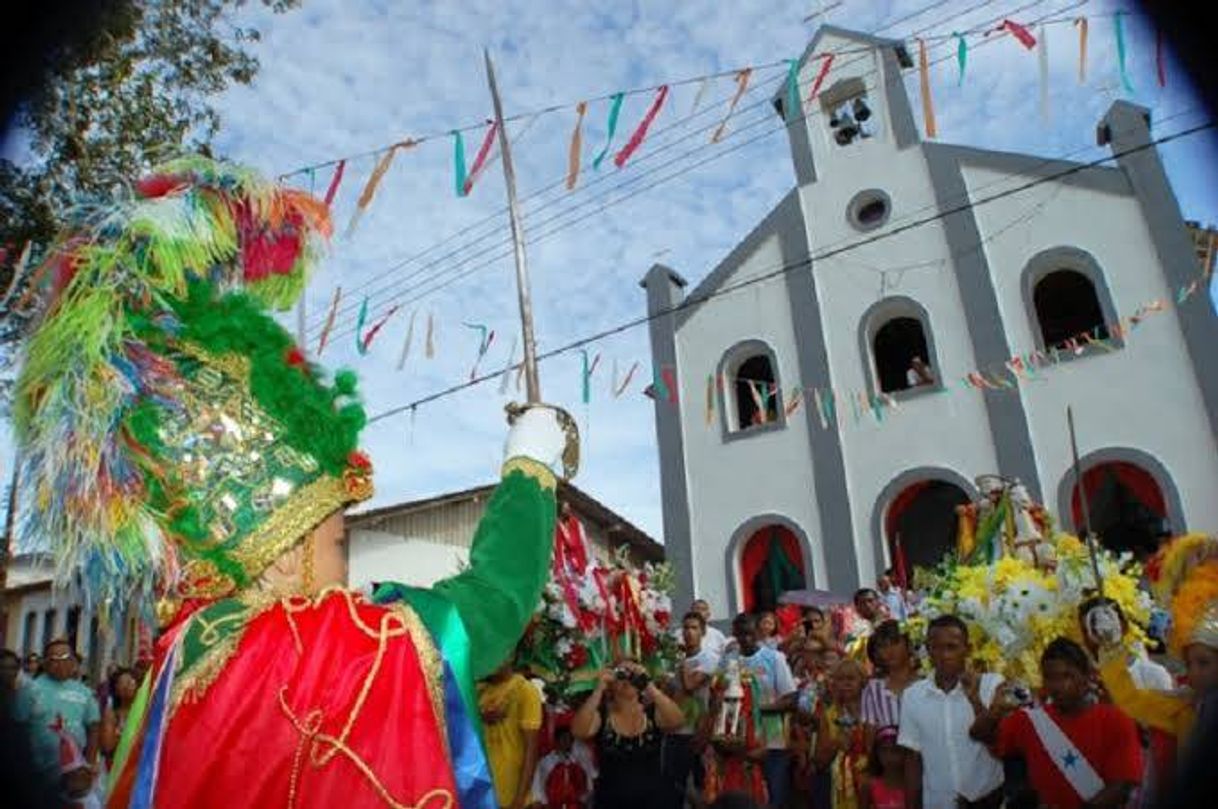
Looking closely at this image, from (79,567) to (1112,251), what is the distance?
42.1 feet

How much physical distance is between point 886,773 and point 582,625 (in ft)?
7.18

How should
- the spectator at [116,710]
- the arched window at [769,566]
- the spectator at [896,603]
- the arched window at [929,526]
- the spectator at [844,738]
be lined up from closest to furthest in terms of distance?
the spectator at [844,738], the spectator at [116,710], the spectator at [896,603], the arched window at [769,566], the arched window at [929,526]

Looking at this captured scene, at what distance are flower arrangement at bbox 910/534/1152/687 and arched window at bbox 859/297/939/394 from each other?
302 inches

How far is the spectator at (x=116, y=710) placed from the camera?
316 inches

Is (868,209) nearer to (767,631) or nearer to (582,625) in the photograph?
(767,631)

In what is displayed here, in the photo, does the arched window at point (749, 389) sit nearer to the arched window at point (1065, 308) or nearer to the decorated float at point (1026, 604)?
the arched window at point (1065, 308)

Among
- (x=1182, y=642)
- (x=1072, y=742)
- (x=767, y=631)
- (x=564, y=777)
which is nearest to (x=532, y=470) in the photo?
(x=1072, y=742)

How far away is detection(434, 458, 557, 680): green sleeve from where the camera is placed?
194 cm

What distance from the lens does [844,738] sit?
5.91 metres

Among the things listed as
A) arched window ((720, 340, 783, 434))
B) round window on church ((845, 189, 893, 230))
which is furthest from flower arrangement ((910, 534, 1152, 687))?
round window on church ((845, 189, 893, 230))

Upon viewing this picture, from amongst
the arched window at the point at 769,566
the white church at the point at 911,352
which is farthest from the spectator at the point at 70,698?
the arched window at the point at 769,566

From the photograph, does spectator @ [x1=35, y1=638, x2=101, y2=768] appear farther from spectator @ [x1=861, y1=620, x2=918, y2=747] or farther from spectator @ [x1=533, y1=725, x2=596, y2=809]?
spectator @ [x1=861, y1=620, x2=918, y2=747]

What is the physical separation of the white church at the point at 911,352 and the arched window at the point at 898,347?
1.3 inches

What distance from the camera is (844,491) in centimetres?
1304
